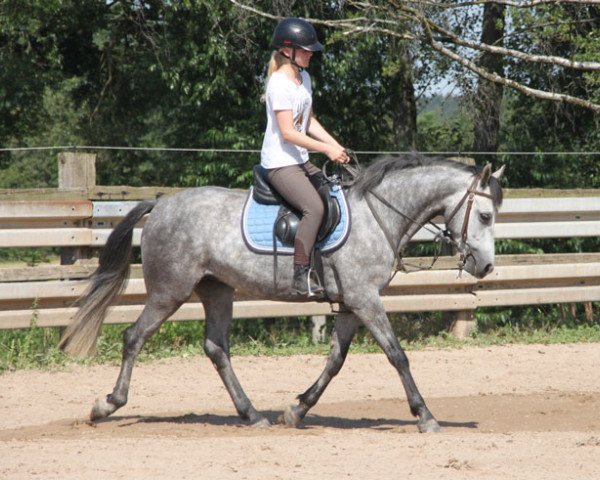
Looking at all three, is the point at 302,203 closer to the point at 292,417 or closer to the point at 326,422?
the point at 292,417

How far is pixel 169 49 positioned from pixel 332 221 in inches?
356

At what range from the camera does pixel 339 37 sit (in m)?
13.1

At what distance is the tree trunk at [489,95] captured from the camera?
1466 cm

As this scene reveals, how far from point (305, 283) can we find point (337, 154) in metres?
0.93

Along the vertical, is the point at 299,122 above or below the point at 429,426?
above

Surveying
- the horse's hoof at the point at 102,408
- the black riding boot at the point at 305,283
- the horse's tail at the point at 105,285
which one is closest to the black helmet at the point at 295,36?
the black riding boot at the point at 305,283

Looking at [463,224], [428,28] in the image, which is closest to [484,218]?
[463,224]

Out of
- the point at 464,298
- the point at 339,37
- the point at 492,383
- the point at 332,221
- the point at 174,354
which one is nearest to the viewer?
the point at 332,221

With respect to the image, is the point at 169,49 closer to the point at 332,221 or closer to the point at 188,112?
the point at 188,112

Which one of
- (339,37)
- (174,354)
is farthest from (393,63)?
(174,354)

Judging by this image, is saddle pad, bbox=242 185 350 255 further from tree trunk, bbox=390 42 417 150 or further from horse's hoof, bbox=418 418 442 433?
tree trunk, bbox=390 42 417 150

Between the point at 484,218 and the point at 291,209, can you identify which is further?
the point at 291,209

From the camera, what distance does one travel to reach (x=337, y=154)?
7398 mm

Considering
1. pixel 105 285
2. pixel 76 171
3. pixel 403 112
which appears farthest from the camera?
pixel 403 112
